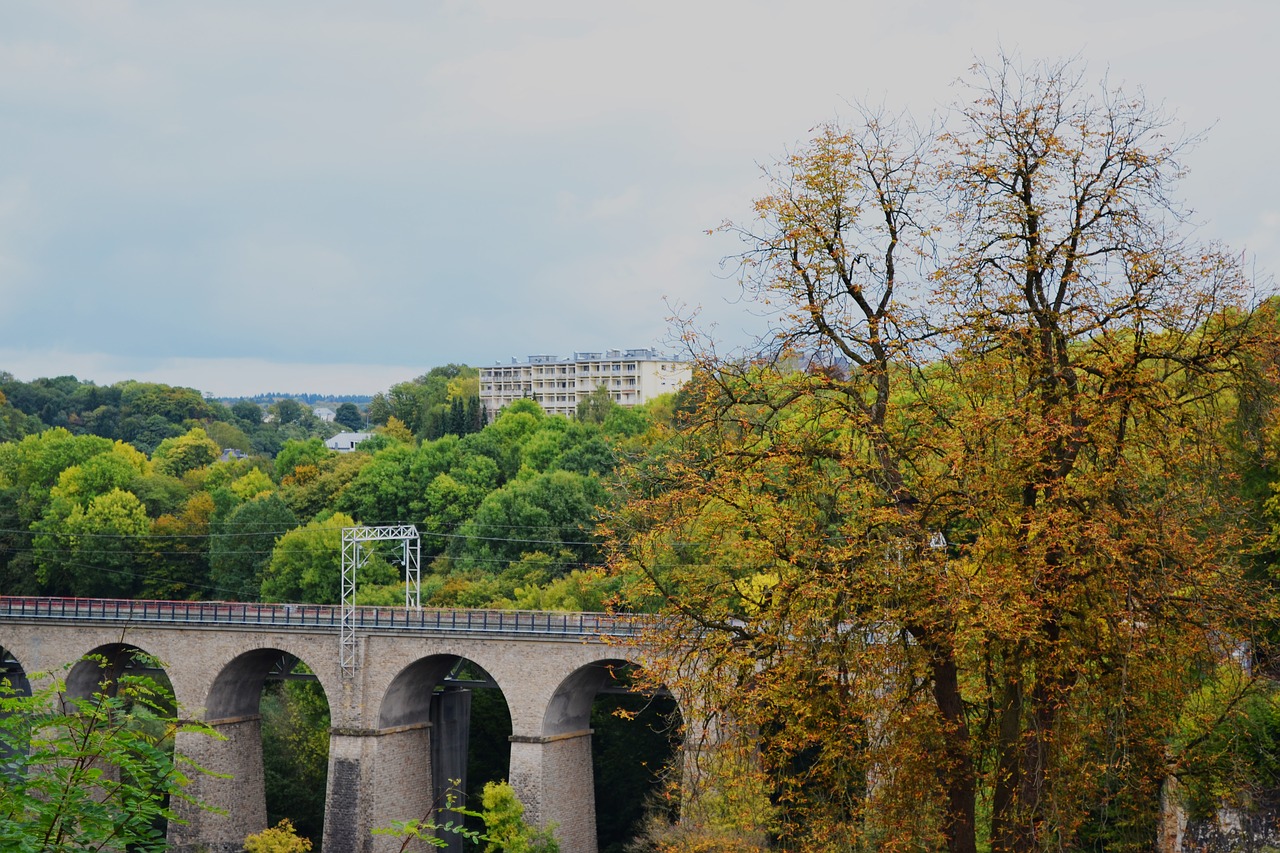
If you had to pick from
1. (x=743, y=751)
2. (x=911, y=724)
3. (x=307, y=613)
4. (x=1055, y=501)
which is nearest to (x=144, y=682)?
(x=743, y=751)

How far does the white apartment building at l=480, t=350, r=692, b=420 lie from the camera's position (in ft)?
493

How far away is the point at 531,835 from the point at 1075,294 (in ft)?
115

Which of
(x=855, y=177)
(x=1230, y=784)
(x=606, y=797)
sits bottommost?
(x=606, y=797)

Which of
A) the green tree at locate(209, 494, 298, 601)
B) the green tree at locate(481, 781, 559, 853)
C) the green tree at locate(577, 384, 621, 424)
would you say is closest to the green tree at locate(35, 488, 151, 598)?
the green tree at locate(209, 494, 298, 601)

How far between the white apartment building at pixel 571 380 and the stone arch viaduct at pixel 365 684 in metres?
90.5

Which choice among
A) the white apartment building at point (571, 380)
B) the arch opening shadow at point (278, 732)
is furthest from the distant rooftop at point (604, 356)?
the arch opening shadow at point (278, 732)

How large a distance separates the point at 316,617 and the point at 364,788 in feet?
22.7

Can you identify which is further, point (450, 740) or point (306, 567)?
point (306, 567)

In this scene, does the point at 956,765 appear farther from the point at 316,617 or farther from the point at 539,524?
the point at 539,524

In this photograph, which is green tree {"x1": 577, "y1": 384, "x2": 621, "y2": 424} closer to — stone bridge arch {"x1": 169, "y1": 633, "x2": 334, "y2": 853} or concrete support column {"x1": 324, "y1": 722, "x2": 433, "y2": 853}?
stone bridge arch {"x1": 169, "y1": 633, "x2": 334, "y2": 853}

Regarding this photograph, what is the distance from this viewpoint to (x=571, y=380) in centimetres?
15625

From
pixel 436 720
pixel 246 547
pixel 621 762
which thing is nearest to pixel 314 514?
pixel 246 547

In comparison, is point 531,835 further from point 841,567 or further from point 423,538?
point 423,538

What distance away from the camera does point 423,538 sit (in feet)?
274
